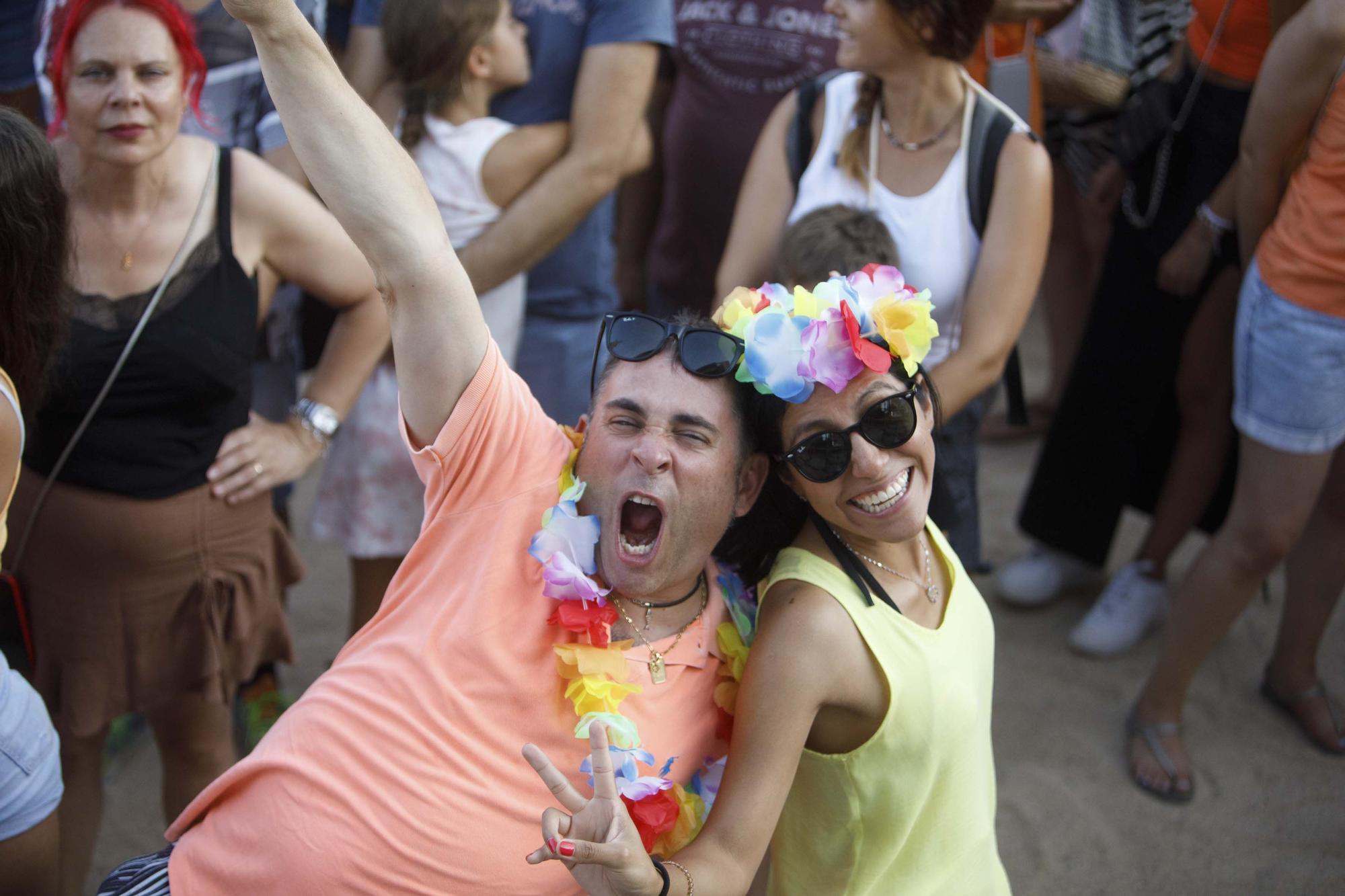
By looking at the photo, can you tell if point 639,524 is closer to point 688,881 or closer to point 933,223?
point 688,881

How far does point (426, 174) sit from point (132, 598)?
51.4 inches

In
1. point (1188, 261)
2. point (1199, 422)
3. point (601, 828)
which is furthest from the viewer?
point (1199, 422)

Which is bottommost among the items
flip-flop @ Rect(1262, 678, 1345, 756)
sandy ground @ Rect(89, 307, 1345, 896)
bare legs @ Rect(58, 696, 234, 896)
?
sandy ground @ Rect(89, 307, 1345, 896)

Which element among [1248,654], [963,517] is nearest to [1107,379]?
[1248,654]

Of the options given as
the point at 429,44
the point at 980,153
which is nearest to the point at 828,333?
the point at 980,153

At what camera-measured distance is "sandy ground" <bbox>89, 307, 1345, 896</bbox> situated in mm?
3070

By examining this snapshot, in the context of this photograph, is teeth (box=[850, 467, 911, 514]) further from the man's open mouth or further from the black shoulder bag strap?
the black shoulder bag strap

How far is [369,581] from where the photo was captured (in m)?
3.17

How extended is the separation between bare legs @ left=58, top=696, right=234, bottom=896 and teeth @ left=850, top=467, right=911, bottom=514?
159 cm

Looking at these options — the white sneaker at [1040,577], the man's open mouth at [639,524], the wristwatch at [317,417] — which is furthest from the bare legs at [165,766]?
the white sneaker at [1040,577]

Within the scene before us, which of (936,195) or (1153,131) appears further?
(1153,131)

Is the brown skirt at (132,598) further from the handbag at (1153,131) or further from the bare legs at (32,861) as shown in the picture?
the handbag at (1153,131)

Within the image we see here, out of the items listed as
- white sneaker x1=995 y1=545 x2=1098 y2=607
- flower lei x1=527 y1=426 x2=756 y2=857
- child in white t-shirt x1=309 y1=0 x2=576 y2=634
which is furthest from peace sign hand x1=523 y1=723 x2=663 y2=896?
white sneaker x1=995 y1=545 x2=1098 y2=607

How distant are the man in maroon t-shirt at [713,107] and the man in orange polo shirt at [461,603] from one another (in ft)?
6.52
